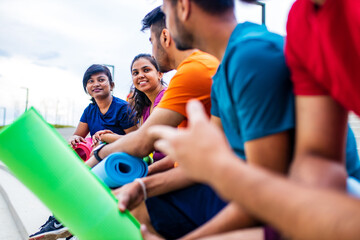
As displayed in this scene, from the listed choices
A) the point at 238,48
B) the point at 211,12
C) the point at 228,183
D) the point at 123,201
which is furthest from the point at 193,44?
the point at 228,183

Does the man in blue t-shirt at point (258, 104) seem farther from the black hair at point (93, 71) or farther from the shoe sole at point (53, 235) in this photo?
the black hair at point (93, 71)

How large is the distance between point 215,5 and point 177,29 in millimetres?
170

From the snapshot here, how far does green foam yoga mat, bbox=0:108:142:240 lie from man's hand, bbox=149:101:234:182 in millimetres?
588

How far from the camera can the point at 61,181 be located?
1.23m

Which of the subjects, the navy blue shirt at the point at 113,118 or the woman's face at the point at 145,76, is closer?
the woman's face at the point at 145,76

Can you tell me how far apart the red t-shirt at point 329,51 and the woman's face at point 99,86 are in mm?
3056

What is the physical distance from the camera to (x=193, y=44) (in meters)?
1.30

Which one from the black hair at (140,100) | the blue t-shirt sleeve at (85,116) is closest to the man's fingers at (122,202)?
the black hair at (140,100)

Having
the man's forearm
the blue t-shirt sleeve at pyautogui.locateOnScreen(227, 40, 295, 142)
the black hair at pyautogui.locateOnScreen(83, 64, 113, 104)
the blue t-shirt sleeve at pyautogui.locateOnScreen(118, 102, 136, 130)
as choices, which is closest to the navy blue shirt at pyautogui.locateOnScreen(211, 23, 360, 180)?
the blue t-shirt sleeve at pyautogui.locateOnScreen(227, 40, 295, 142)

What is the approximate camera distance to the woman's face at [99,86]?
145 inches

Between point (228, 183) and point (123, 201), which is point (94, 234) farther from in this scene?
point (228, 183)

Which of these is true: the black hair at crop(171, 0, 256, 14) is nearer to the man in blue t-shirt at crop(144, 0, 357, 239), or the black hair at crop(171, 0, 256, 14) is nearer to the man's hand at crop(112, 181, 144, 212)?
the man in blue t-shirt at crop(144, 0, 357, 239)

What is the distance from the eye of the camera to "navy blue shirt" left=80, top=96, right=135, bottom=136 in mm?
3477

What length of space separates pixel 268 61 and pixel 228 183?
1.50 ft
